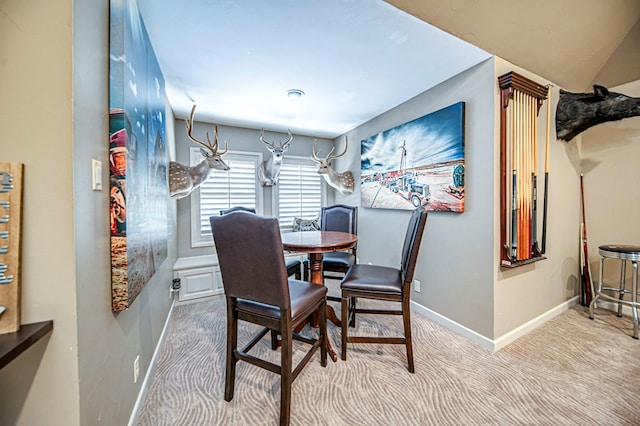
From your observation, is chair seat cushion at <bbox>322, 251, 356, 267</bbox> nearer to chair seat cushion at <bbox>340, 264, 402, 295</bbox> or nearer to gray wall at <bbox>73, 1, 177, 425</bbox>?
chair seat cushion at <bbox>340, 264, 402, 295</bbox>

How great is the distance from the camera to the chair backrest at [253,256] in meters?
1.40

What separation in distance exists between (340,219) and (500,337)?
2087mm

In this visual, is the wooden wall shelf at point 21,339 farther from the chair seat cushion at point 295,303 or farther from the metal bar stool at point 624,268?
the metal bar stool at point 624,268

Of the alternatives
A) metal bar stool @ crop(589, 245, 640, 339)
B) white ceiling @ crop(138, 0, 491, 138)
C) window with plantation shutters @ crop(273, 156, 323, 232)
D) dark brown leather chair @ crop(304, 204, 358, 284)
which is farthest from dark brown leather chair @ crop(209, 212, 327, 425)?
metal bar stool @ crop(589, 245, 640, 339)

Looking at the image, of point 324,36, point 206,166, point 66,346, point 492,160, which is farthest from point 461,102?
point 66,346

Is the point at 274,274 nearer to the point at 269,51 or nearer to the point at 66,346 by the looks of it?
the point at 66,346

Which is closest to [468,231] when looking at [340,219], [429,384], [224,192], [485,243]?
[485,243]

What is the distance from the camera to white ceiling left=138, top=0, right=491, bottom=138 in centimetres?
162

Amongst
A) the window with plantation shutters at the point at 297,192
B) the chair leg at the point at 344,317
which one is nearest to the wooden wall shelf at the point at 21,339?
the chair leg at the point at 344,317

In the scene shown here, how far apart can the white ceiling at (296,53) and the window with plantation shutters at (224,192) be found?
88 cm

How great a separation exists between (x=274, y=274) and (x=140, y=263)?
2.57 ft

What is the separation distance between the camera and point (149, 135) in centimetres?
173

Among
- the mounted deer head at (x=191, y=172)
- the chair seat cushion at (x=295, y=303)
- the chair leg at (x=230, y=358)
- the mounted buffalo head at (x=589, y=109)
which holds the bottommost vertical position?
the chair leg at (x=230, y=358)

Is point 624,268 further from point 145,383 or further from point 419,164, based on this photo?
point 145,383
